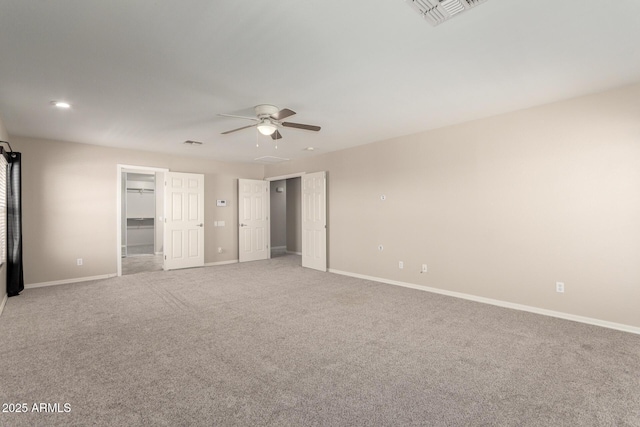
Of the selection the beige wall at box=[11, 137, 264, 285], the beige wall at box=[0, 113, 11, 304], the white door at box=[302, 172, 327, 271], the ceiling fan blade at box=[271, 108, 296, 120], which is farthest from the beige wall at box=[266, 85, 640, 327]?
the beige wall at box=[0, 113, 11, 304]

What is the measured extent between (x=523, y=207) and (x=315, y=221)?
161 inches

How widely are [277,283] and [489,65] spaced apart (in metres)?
4.50

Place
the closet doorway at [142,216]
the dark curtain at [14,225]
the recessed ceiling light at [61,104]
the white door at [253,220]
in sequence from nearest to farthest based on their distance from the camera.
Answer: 1. the recessed ceiling light at [61,104]
2. the dark curtain at [14,225]
3. the white door at [253,220]
4. the closet doorway at [142,216]

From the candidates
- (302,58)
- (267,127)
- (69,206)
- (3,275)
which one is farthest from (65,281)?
(302,58)

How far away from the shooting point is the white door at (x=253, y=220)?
8102 millimetres

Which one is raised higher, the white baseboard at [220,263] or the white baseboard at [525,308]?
the white baseboard at [220,263]

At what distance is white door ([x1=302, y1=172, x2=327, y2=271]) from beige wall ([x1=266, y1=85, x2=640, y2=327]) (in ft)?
3.87

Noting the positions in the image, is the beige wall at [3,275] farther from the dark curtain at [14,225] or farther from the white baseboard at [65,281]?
the white baseboard at [65,281]

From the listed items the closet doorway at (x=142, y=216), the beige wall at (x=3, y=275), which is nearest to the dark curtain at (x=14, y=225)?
the beige wall at (x=3, y=275)

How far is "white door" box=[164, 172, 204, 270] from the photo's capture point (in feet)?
22.7

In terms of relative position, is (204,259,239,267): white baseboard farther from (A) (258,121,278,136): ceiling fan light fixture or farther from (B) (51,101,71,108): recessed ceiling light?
(A) (258,121,278,136): ceiling fan light fixture

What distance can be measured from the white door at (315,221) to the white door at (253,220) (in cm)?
162

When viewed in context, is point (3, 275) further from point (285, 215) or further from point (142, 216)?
point (285, 215)

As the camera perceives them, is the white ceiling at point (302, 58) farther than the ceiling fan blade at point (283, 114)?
No
